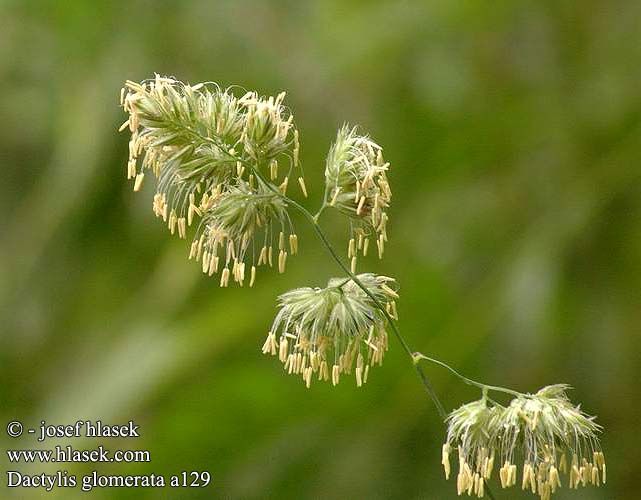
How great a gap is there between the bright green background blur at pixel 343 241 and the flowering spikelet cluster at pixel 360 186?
853 millimetres

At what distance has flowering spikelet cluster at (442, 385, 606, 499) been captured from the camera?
3.47 ft

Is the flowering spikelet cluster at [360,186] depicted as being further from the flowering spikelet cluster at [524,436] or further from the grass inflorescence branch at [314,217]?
the flowering spikelet cluster at [524,436]

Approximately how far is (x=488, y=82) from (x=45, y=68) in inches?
62.6

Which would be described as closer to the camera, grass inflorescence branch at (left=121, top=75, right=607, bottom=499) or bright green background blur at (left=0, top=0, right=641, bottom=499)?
grass inflorescence branch at (left=121, top=75, right=607, bottom=499)

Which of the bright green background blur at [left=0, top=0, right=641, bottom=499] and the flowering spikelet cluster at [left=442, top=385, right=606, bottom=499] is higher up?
the bright green background blur at [left=0, top=0, right=641, bottom=499]

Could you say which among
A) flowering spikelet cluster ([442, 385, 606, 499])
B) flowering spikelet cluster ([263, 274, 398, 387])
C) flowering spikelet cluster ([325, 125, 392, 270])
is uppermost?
flowering spikelet cluster ([325, 125, 392, 270])

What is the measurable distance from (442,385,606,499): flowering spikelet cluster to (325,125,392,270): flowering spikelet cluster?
0.70 feet

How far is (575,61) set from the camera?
2.90 m

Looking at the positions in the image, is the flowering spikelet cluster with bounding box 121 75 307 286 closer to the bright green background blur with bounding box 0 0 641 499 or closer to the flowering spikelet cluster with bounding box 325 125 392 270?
the flowering spikelet cluster with bounding box 325 125 392 270

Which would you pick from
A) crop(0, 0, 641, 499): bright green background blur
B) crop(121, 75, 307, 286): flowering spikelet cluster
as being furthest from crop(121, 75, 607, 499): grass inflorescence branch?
crop(0, 0, 641, 499): bright green background blur

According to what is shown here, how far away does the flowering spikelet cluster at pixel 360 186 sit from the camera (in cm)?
107

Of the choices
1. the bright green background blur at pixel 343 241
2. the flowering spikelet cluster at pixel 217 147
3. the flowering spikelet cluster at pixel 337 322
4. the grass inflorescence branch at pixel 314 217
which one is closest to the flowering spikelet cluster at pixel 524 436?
the grass inflorescence branch at pixel 314 217

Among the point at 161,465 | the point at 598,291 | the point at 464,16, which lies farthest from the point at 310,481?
the point at 464,16

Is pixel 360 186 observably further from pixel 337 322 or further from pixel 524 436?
pixel 524 436
